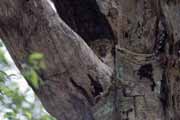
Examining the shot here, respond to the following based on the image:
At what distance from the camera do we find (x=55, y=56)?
2176mm

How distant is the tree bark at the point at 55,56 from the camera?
7.09ft

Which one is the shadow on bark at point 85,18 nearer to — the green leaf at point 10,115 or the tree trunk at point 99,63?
the tree trunk at point 99,63

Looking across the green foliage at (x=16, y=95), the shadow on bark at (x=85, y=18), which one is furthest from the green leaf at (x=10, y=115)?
the shadow on bark at (x=85, y=18)

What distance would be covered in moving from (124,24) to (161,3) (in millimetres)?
223

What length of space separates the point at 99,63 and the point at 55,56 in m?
0.20

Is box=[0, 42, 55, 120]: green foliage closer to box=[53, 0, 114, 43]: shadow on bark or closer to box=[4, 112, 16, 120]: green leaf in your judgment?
box=[4, 112, 16, 120]: green leaf

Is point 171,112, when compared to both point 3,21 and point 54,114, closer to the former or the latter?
point 54,114

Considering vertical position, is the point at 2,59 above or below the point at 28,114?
above

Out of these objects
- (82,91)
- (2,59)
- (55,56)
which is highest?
(2,59)

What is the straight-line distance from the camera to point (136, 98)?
218 centimetres

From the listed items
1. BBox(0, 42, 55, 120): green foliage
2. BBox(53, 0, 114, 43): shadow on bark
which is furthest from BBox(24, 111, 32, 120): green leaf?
BBox(53, 0, 114, 43): shadow on bark

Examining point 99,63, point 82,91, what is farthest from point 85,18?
point 82,91

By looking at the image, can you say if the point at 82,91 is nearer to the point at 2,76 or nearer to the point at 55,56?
the point at 55,56

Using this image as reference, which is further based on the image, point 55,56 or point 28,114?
point 55,56
